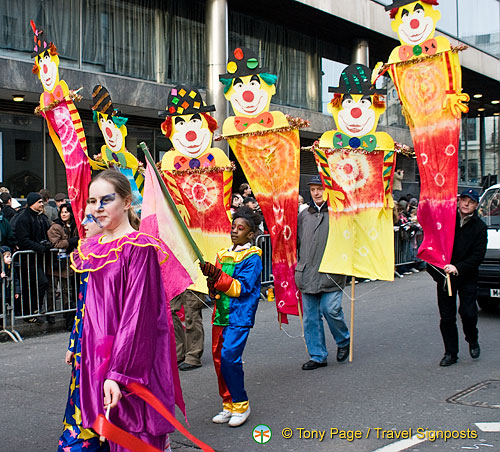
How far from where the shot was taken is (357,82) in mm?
7352

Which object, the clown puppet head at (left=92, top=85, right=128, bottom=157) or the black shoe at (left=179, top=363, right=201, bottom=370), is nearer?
the black shoe at (left=179, top=363, right=201, bottom=370)

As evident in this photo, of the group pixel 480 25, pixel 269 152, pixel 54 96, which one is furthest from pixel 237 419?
pixel 480 25

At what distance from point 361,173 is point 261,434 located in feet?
10.6

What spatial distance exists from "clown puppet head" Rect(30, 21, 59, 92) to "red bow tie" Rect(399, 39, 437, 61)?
3931mm

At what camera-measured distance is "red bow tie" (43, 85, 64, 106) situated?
809cm

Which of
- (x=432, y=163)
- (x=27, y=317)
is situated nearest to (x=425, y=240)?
(x=432, y=163)

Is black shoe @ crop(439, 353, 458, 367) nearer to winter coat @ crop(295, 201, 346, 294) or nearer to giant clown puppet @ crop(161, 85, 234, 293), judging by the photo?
winter coat @ crop(295, 201, 346, 294)

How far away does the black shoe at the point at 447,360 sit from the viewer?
23.3 ft

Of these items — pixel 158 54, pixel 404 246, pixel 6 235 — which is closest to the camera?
pixel 6 235

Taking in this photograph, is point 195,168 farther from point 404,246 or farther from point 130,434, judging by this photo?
point 404,246

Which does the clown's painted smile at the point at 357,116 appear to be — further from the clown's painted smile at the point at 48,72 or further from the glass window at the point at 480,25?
the glass window at the point at 480,25

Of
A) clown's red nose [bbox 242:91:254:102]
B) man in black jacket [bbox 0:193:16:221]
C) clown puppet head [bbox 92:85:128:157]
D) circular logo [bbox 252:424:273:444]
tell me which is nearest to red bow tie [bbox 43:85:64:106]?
clown puppet head [bbox 92:85:128:157]

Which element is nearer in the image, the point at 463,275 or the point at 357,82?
the point at 463,275

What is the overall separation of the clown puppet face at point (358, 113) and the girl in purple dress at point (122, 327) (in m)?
4.35
